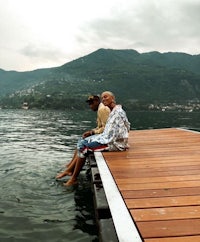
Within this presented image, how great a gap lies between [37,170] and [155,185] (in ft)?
22.0

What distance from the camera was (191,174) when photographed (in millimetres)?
5867

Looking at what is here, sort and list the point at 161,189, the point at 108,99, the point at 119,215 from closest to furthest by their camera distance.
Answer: the point at 119,215 → the point at 161,189 → the point at 108,99

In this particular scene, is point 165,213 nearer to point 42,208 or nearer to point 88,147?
point 42,208

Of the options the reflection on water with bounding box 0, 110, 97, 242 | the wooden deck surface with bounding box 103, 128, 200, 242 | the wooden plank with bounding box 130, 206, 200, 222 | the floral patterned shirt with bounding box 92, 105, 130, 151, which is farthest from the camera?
the floral patterned shirt with bounding box 92, 105, 130, 151

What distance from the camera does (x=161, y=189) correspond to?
4988mm

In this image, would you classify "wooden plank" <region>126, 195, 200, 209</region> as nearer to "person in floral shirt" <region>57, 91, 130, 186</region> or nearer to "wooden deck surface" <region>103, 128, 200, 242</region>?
"wooden deck surface" <region>103, 128, 200, 242</region>

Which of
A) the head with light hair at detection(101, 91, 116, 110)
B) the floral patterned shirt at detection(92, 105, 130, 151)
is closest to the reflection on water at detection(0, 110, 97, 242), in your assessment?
the floral patterned shirt at detection(92, 105, 130, 151)

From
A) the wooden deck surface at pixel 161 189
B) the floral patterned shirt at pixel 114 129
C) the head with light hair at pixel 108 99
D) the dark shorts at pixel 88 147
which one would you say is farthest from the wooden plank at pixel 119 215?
the head with light hair at pixel 108 99

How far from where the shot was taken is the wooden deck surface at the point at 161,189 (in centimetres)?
356

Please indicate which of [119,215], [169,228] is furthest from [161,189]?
[169,228]

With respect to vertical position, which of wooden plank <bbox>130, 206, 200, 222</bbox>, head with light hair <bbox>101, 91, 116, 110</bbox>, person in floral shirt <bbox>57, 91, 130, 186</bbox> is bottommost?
wooden plank <bbox>130, 206, 200, 222</bbox>

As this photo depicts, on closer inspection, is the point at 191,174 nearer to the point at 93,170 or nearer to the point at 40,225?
the point at 93,170

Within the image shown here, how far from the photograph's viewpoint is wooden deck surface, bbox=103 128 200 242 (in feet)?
11.7

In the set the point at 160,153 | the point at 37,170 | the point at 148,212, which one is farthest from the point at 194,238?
the point at 37,170
